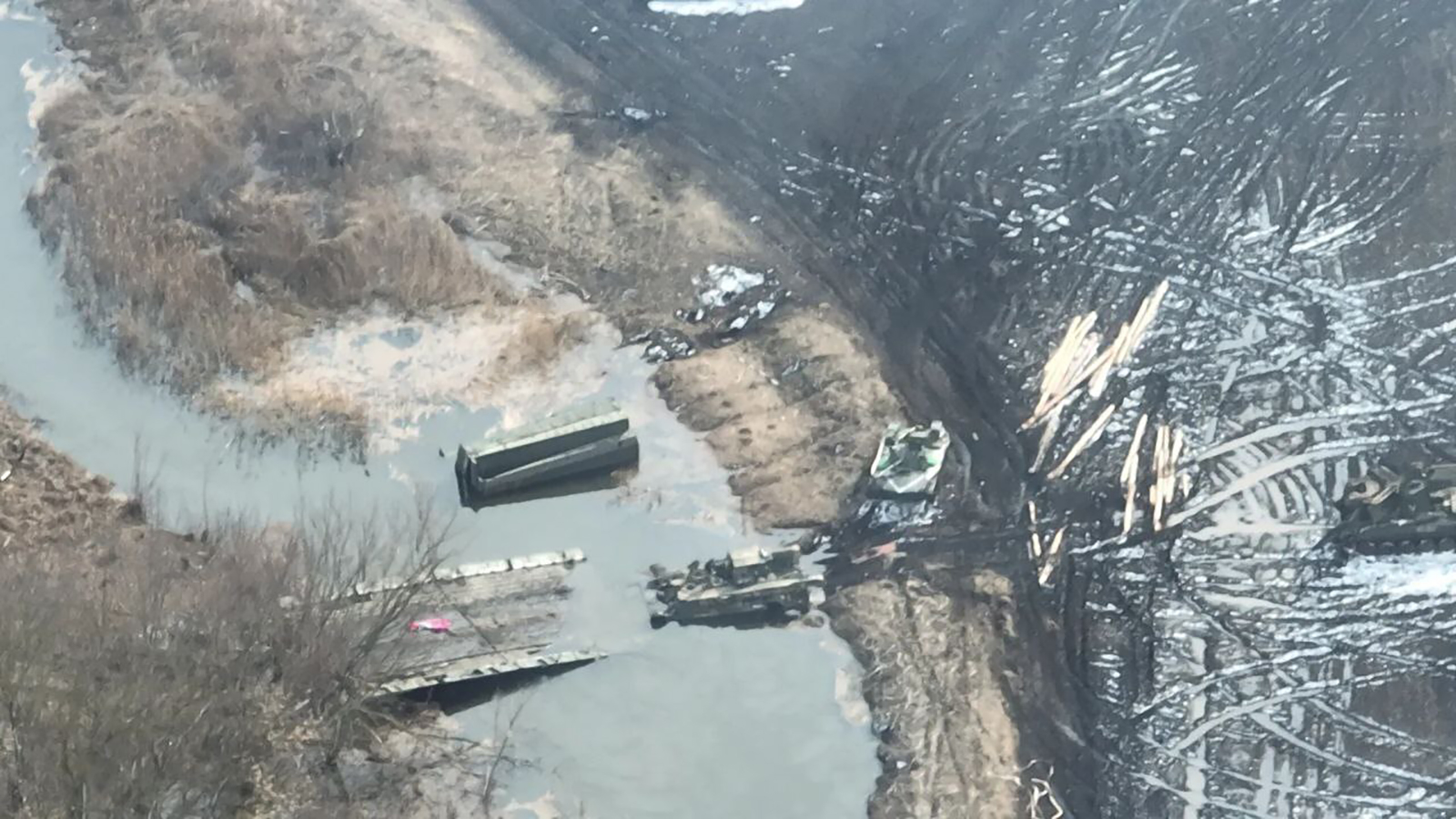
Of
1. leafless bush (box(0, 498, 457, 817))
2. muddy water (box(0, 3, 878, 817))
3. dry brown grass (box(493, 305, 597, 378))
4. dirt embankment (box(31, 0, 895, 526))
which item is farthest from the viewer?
dry brown grass (box(493, 305, 597, 378))

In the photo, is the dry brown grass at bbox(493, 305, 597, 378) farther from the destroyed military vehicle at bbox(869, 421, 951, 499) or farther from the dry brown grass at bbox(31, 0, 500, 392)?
the destroyed military vehicle at bbox(869, 421, 951, 499)

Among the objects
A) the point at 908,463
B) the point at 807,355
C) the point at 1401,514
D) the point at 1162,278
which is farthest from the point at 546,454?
the point at 1401,514

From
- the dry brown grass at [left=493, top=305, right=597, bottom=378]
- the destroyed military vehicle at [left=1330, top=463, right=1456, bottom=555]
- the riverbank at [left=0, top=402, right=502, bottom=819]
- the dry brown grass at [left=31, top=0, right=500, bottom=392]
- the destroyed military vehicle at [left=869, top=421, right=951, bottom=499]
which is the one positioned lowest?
the riverbank at [left=0, top=402, right=502, bottom=819]

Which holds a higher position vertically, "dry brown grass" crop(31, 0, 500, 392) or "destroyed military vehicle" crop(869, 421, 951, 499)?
"dry brown grass" crop(31, 0, 500, 392)

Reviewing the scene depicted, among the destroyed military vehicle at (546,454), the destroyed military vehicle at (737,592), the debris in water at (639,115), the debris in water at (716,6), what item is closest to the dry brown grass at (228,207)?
the destroyed military vehicle at (546,454)

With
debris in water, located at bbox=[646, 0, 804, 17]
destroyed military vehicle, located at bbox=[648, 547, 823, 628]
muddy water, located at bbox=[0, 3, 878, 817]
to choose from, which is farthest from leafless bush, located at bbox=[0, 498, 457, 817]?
debris in water, located at bbox=[646, 0, 804, 17]

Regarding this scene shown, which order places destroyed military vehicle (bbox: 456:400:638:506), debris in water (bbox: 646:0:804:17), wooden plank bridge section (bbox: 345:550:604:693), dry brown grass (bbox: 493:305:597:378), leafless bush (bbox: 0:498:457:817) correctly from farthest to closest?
debris in water (bbox: 646:0:804:17) → dry brown grass (bbox: 493:305:597:378) → destroyed military vehicle (bbox: 456:400:638:506) → wooden plank bridge section (bbox: 345:550:604:693) → leafless bush (bbox: 0:498:457:817)

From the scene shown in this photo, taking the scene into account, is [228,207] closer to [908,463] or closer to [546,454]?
[546,454]
